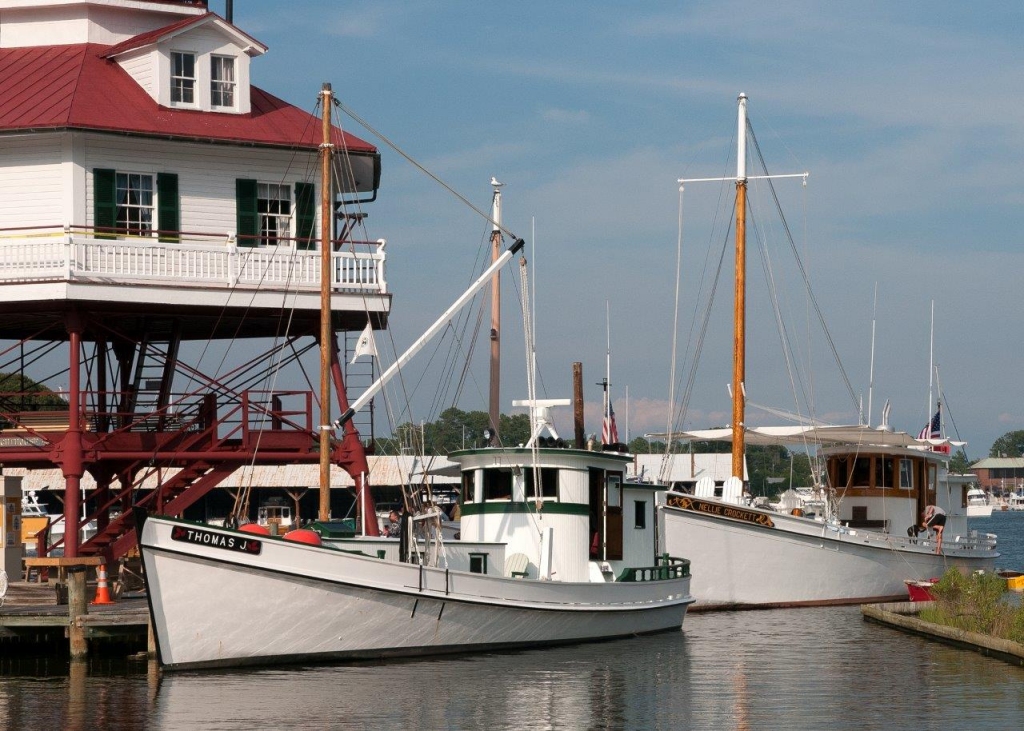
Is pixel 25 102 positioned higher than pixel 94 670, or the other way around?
pixel 25 102

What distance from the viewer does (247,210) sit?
36.1m

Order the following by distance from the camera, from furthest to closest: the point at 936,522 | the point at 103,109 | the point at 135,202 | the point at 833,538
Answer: the point at 936,522 < the point at 833,538 < the point at 135,202 < the point at 103,109

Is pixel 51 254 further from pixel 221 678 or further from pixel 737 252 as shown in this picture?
pixel 737 252

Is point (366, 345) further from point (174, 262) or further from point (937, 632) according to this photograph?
point (937, 632)

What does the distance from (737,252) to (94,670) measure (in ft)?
72.6

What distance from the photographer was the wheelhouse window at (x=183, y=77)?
36281mm

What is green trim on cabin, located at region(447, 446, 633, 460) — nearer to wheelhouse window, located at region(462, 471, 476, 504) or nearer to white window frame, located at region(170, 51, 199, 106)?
wheelhouse window, located at region(462, 471, 476, 504)

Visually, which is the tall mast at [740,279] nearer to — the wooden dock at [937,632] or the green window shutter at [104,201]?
the wooden dock at [937,632]

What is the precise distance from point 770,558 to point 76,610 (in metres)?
17.6

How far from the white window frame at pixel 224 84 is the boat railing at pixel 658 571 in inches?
559

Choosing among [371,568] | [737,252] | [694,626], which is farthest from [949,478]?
[371,568]

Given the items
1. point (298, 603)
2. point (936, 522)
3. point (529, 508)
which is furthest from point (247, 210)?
point (936, 522)

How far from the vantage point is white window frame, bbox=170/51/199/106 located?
36.2m

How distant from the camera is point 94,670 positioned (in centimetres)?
2739
